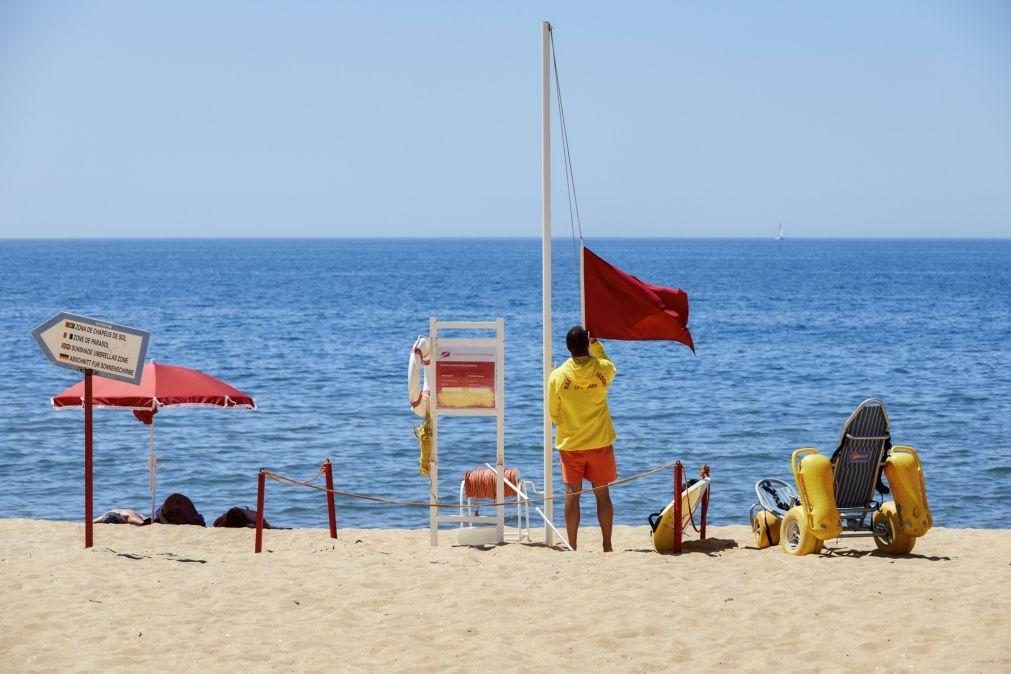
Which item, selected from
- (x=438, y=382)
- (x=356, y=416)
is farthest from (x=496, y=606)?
(x=356, y=416)

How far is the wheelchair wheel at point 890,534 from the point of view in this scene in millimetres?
9234

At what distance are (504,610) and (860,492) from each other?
Result: 3.48 meters

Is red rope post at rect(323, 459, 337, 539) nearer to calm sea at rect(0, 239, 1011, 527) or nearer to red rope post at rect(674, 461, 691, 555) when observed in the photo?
calm sea at rect(0, 239, 1011, 527)

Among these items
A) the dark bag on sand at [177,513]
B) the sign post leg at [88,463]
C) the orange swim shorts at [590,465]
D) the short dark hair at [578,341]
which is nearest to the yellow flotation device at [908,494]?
the orange swim shorts at [590,465]

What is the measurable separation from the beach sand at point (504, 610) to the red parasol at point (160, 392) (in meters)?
2.00

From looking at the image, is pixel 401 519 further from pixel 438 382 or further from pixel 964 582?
pixel 964 582

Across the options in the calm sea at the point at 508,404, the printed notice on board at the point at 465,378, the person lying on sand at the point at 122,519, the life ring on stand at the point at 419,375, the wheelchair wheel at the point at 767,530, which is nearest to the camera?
the wheelchair wheel at the point at 767,530

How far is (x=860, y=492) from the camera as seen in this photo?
943 centimetres

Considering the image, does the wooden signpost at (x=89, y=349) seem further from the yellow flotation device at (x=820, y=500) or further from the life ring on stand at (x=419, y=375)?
the yellow flotation device at (x=820, y=500)

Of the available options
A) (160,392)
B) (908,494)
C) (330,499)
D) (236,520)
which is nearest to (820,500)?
(908,494)

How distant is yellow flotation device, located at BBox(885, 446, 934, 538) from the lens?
912 cm

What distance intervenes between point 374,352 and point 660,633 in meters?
31.9

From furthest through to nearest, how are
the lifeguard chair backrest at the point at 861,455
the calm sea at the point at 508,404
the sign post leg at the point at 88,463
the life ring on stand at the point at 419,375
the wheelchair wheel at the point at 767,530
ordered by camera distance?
the calm sea at the point at 508,404
the life ring on stand at the point at 419,375
the wheelchair wheel at the point at 767,530
the sign post leg at the point at 88,463
the lifeguard chair backrest at the point at 861,455
